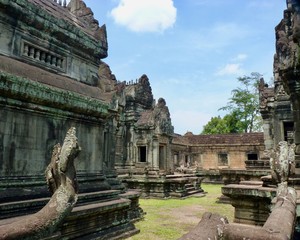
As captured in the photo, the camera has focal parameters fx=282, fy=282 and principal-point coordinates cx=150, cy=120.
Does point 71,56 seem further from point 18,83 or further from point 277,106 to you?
point 277,106

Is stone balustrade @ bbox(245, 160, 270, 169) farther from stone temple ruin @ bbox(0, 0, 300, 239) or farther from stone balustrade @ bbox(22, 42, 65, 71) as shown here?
stone balustrade @ bbox(22, 42, 65, 71)

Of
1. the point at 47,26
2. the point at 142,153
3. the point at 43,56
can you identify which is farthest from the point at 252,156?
the point at 47,26

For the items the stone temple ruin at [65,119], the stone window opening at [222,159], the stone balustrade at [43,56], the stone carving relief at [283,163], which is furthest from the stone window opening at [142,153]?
the stone carving relief at [283,163]

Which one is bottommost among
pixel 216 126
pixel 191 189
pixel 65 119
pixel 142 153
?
pixel 191 189

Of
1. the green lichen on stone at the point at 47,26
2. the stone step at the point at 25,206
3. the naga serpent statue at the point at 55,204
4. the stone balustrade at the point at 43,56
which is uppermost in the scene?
the green lichen on stone at the point at 47,26

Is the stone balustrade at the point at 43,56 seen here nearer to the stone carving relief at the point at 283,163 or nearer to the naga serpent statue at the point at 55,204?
the naga serpent statue at the point at 55,204

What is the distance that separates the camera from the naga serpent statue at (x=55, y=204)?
9.47 ft

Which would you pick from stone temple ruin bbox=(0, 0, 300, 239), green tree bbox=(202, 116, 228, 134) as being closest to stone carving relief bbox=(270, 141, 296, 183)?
stone temple ruin bbox=(0, 0, 300, 239)

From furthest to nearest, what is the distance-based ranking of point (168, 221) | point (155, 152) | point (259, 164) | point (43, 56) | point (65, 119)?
point (155, 152) < point (259, 164) < point (168, 221) < point (43, 56) < point (65, 119)

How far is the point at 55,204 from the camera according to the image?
345 centimetres

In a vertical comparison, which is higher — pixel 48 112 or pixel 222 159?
pixel 48 112

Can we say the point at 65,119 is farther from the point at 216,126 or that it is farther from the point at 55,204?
the point at 216,126

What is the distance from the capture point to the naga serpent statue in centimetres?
289

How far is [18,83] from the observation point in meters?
5.00
